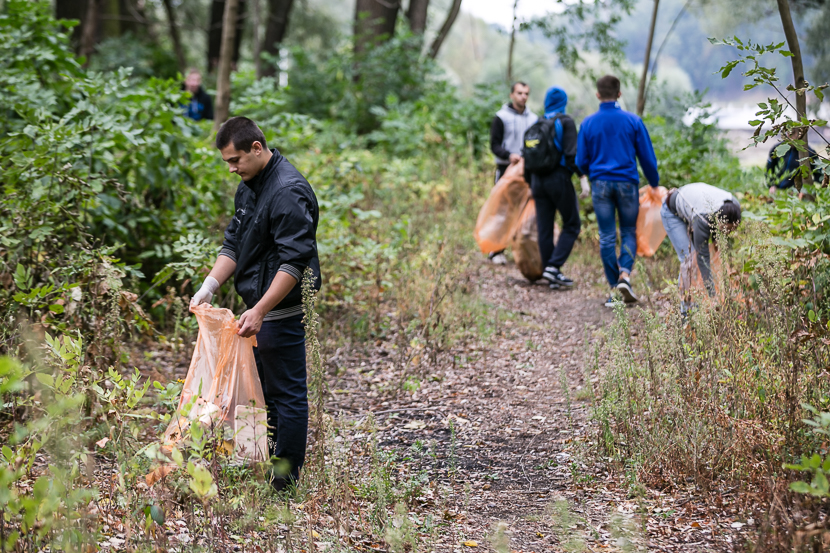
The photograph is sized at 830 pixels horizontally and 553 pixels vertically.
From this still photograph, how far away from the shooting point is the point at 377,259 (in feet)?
21.1

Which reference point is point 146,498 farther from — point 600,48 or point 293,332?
point 600,48

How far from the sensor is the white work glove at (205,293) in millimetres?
3455

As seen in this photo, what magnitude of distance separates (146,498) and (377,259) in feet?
12.4

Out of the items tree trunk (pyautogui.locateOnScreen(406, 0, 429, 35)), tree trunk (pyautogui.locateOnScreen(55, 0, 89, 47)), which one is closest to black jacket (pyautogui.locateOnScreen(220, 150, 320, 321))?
tree trunk (pyautogui.locateOnScreen(55, 0, 89, 47))

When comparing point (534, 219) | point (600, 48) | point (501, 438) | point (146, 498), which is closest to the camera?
point (146, 498)

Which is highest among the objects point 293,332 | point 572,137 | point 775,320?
point 572,137

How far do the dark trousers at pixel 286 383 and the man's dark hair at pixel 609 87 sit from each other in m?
4.13

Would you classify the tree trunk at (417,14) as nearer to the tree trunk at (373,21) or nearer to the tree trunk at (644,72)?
the tree trunk at (373,21)

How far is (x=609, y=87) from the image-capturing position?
6.40m

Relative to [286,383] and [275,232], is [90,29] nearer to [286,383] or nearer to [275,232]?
[275,232]

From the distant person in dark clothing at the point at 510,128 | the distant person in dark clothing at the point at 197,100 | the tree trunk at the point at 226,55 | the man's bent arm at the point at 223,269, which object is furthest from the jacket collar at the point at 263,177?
the distant person in dark clothing at the point at 197,100

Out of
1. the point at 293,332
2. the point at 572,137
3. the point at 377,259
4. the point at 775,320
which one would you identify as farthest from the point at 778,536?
the point at 572,137

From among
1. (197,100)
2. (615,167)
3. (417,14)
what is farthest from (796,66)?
(417,14)

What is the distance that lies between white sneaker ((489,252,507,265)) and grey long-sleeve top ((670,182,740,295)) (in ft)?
11.5
